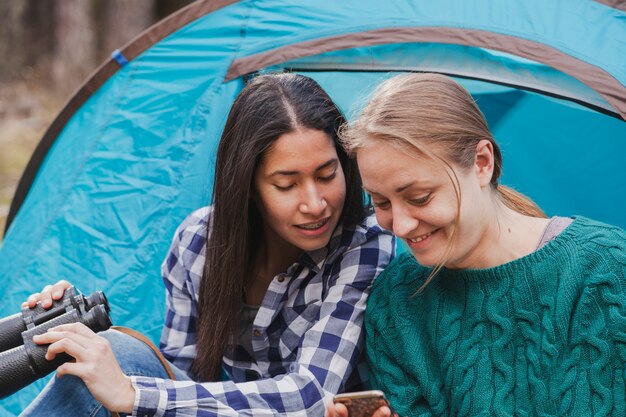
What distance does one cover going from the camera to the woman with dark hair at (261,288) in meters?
1.35

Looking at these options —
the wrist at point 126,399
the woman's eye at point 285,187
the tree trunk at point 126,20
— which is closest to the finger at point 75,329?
the wrist at point 126,399

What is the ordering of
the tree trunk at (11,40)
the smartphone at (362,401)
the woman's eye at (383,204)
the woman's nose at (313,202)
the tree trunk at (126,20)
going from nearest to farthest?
1. the smartphone at (362,401)
2. the woman's eye at (383,204)
3. the woman's nose at (313,202)
4. the tree trunk at (126,20)
5. the tree trunk at (11,40)

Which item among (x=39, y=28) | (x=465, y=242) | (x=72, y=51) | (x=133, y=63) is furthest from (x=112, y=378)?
(x=39, y=28)

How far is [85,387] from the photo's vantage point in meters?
1.38

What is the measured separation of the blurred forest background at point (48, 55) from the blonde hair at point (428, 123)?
10.7 feet

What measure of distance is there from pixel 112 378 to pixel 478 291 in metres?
0.61

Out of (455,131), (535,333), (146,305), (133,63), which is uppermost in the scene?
(133,63)

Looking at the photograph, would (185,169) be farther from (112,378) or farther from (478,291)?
(478,291)

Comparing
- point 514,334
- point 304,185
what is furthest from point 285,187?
point 514,334

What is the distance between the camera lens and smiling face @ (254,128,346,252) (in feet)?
4.69

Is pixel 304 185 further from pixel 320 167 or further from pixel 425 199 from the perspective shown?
pixel 425 199

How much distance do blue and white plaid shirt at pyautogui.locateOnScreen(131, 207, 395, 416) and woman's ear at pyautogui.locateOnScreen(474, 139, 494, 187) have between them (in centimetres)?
30

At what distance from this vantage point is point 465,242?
128 cm

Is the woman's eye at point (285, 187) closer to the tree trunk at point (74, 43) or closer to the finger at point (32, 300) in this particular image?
the finger at point (32, 300)
